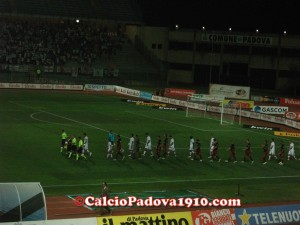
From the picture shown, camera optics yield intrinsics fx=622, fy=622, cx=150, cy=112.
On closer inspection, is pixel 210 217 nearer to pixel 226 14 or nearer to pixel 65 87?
pixel 65 87

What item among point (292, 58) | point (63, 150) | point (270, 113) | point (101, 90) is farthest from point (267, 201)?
point (292, 58)

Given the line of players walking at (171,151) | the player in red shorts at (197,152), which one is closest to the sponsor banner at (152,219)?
the line of players walking at (171,151)

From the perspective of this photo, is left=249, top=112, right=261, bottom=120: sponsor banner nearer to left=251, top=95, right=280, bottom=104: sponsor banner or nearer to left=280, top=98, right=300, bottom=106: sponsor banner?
left=280, top=98, right=300, bottom=106: sponsor banner

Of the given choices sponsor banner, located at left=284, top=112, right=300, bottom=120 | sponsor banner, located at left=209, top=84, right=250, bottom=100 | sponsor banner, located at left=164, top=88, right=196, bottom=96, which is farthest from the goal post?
sponsor banner, located at left=164, top=88, right=196, bottom=96

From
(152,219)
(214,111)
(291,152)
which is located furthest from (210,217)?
(214,111)

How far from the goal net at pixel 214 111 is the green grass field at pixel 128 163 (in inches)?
114

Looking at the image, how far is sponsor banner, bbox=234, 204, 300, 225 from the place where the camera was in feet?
70.4

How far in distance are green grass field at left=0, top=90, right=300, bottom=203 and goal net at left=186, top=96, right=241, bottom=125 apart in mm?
2888

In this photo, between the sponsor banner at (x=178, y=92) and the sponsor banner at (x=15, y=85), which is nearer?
the sponsor banner at (x=15, y=85)

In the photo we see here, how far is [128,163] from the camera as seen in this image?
115ft

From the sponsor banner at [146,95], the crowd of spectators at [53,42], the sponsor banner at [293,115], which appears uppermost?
the crowd of spectators at [53,42]

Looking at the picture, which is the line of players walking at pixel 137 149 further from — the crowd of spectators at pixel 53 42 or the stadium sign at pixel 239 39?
the stadium sign at pixel 239 39

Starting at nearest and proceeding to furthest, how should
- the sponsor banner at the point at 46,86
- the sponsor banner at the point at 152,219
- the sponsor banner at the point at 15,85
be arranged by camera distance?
the sponsor banner at the point at 152,219 → the sponsor banner at the point at 15,85 → the sponsor banner at the point at 46,86

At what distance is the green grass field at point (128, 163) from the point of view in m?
29.8
